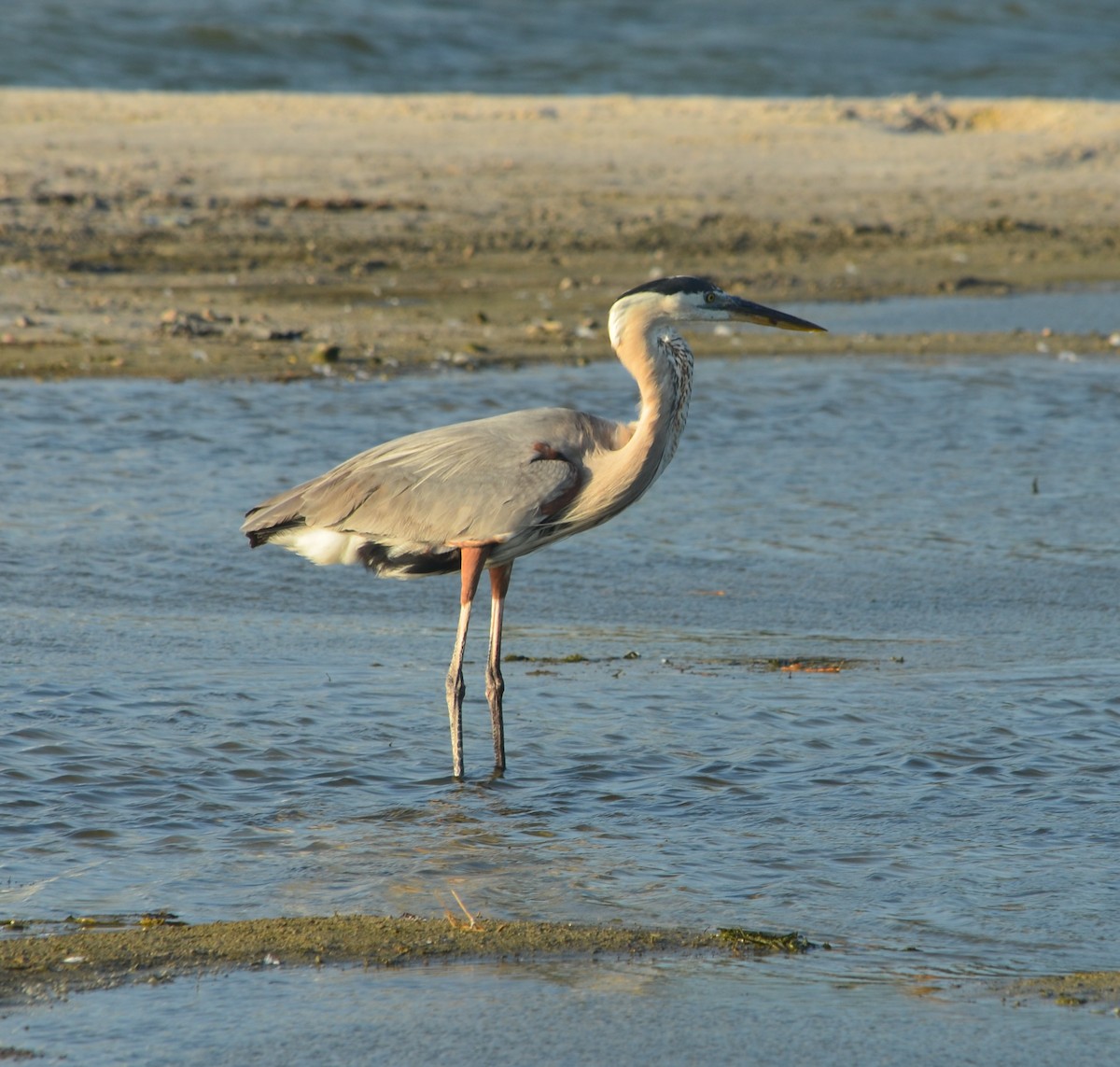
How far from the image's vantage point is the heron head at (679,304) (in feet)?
20.0

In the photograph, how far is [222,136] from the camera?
17.7 metres

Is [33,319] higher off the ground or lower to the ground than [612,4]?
lower

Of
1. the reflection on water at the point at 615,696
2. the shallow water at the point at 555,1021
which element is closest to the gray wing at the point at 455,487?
the reflection on water at the point at 615,696

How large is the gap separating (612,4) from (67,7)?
10465 millimetres

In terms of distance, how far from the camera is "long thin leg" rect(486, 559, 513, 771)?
19.8 feet

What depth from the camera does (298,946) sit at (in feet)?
14.2

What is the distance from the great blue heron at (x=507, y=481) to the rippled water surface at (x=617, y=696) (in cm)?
57

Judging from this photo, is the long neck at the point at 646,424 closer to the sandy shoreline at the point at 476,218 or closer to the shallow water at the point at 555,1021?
the shallow water at the point at 555,1021

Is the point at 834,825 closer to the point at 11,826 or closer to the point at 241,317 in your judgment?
the point at 11,826

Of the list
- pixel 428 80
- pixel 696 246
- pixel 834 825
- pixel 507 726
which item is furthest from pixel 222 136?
pixel 834 825

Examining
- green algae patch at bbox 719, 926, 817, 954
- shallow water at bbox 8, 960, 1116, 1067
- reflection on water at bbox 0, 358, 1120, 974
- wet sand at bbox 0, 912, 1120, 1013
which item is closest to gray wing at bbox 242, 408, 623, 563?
reflection on water at bbox 0, 358, 1120, 974

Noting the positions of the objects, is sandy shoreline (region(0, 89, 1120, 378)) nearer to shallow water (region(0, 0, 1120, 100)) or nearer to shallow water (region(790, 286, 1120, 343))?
shallow water (region(790, 286, 1120, 343))

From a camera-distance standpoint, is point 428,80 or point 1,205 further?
point 428,80

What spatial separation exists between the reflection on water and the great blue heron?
539mm
